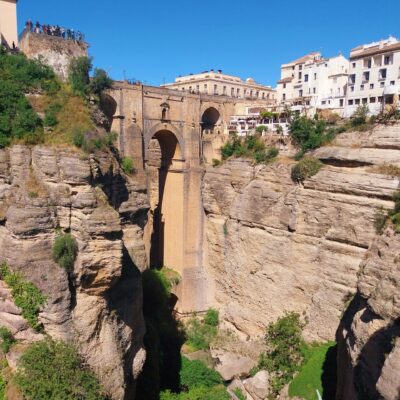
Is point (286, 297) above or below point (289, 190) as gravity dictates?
below

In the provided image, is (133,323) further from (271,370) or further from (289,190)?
(289,190)

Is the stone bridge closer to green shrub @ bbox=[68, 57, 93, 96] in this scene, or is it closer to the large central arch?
the large central arch

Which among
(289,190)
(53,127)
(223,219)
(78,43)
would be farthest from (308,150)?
(53,127)

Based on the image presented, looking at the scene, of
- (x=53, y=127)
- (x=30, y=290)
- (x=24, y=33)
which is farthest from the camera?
(x=24, y=33)

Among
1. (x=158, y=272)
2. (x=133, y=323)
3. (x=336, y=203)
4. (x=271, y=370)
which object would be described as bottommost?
(x=271, y=370)

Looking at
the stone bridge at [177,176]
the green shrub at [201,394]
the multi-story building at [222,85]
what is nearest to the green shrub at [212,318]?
the stone bridge at [177,176]

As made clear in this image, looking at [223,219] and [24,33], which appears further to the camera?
[223,219]

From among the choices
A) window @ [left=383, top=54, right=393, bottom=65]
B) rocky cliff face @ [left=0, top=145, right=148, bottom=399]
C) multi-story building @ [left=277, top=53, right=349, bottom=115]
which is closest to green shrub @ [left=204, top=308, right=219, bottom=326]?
rocky cliff face @ [left=0, top=145, right=148, bottom=399]
